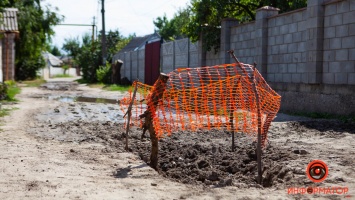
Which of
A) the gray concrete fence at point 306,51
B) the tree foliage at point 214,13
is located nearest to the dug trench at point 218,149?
the gray concrete fence at point 306,51

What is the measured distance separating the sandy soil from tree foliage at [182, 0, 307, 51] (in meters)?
7.17

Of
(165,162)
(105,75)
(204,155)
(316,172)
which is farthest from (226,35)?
(105,75)

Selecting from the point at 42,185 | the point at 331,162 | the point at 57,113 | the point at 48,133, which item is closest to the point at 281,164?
the point at 331,162

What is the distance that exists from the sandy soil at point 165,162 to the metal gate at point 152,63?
1430 cm

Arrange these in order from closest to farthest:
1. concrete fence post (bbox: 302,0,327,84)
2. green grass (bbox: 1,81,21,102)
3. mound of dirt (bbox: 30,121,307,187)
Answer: mound of dirt (bbox: 30,121,307,187), concrete fence post (bbox: 302,0,327,84), green grass (bbox: 1,81,21,102)

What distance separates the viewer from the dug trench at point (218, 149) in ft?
17.7

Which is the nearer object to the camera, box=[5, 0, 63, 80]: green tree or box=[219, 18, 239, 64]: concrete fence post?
box=[219, 18, 239, 64]: concrete fence post

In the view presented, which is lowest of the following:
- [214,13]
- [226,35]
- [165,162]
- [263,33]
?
[165,162]

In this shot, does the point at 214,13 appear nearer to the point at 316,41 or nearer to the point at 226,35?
the point at 226,35

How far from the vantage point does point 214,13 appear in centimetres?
1648

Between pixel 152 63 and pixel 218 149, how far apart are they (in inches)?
710

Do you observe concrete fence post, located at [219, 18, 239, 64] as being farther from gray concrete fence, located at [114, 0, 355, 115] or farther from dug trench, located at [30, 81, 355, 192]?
dug trench, located at [30, 81, 355, 192]

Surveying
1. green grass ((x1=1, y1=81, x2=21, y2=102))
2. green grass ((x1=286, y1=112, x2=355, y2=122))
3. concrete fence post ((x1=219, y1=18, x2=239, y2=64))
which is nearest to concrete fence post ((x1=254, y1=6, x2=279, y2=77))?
concrete fence post ((x1=219, y1=18, x2=239, y2=64))

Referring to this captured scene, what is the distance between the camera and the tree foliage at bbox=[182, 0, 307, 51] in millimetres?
16188
